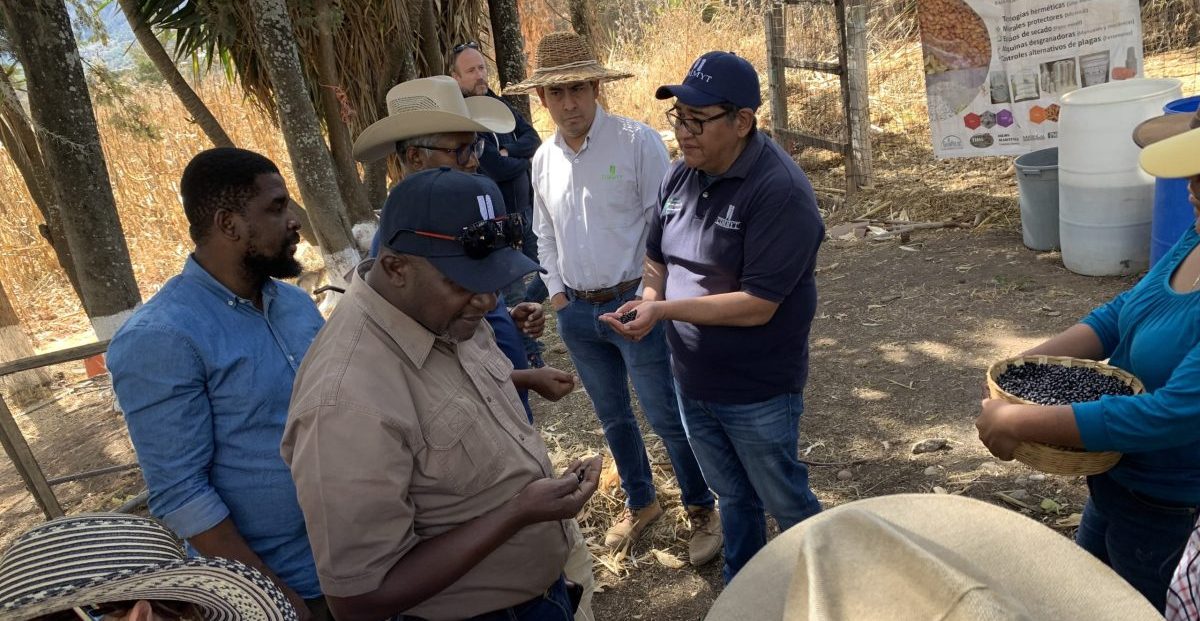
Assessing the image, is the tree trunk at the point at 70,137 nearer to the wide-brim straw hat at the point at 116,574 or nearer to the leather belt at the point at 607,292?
the leather belt at the point at 607,292

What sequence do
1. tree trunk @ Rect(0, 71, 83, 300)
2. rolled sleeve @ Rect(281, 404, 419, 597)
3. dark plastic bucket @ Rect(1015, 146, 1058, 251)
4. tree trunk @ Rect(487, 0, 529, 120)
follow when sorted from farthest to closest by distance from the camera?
1. tree trunk @ Rect(487, 0, 529, 120)
2. dark plastic bucket @ Rect(1015, 146, 1058, 251)
3. tree trunk @ Rect(0, 71, 83, 300)
4. rolled sleeve @ Rect(281, 404, 419, 597)

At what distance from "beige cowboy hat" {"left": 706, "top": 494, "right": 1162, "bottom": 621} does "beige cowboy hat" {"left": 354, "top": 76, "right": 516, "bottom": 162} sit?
2.67 metres

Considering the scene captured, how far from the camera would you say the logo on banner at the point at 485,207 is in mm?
1970

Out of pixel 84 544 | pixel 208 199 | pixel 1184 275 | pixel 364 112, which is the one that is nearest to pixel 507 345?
pixel 208 199

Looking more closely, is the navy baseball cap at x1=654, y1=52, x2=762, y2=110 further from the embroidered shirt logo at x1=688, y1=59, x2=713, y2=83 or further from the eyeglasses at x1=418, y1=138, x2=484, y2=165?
the eyeglasses at x1=418, y1=138, x2=484, y2=165

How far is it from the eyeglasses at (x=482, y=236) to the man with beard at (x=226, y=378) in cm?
82

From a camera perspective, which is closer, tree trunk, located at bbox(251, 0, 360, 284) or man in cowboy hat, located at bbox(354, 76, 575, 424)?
man in cowboy hat, located at bbox(354, 76, 575, 424)

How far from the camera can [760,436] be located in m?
3.05

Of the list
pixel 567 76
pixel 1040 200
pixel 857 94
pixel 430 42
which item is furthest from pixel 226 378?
pixel 857 94

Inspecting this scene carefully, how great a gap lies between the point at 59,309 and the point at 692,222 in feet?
32.1

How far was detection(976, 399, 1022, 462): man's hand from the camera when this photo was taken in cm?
234

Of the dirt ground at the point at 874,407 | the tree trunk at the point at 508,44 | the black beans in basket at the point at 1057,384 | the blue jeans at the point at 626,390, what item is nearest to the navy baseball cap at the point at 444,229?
the black beans in basket at the point at 1057,384

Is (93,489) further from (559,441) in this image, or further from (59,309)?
(59,309)

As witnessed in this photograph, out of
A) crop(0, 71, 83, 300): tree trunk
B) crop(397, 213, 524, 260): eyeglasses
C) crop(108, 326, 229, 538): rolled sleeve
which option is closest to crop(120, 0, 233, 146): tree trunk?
crop(0, 71, 83, 300): tree trunk
